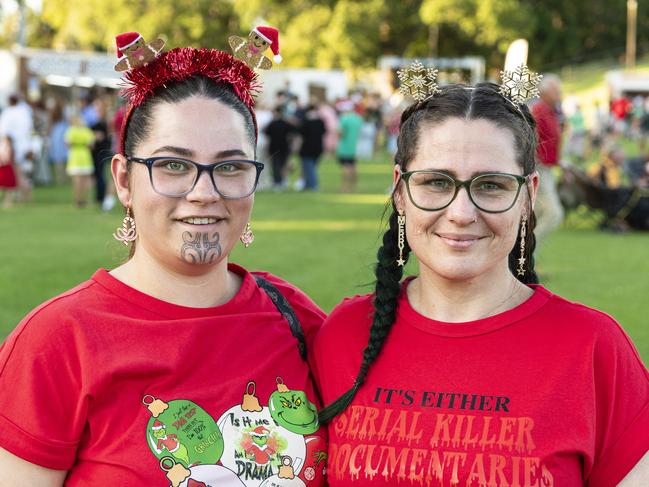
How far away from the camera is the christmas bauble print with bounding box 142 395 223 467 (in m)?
2.79

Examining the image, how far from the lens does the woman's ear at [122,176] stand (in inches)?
119

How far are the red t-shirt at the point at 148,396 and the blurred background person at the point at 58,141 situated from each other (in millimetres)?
20821

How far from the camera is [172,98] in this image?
2957 millimetres

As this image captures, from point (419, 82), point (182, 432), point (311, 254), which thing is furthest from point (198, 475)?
point (311, 254)

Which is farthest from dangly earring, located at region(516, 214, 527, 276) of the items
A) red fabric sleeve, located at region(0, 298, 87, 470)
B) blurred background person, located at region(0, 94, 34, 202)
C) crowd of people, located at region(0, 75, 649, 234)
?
blurred background person, located at region(0, 94, 34, 202)

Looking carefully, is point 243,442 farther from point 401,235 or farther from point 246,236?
point 401,235

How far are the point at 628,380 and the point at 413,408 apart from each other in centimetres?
60

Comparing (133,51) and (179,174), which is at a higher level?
(133,51)

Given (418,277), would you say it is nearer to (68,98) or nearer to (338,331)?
(338,331)

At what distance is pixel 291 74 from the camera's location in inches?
1481

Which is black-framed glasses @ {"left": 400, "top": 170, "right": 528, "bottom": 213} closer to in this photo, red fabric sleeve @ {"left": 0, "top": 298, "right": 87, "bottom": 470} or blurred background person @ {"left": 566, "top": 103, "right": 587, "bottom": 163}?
red fabric sleeve @ {"left": 0, "top": 298, "right": 87, "bottom": 470}

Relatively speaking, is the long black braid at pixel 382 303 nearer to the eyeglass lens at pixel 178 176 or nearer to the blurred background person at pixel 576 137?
the eyeglass lens at pixel 178 176

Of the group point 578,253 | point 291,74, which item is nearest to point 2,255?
point 578,253

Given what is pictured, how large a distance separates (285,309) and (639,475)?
4.07ft
